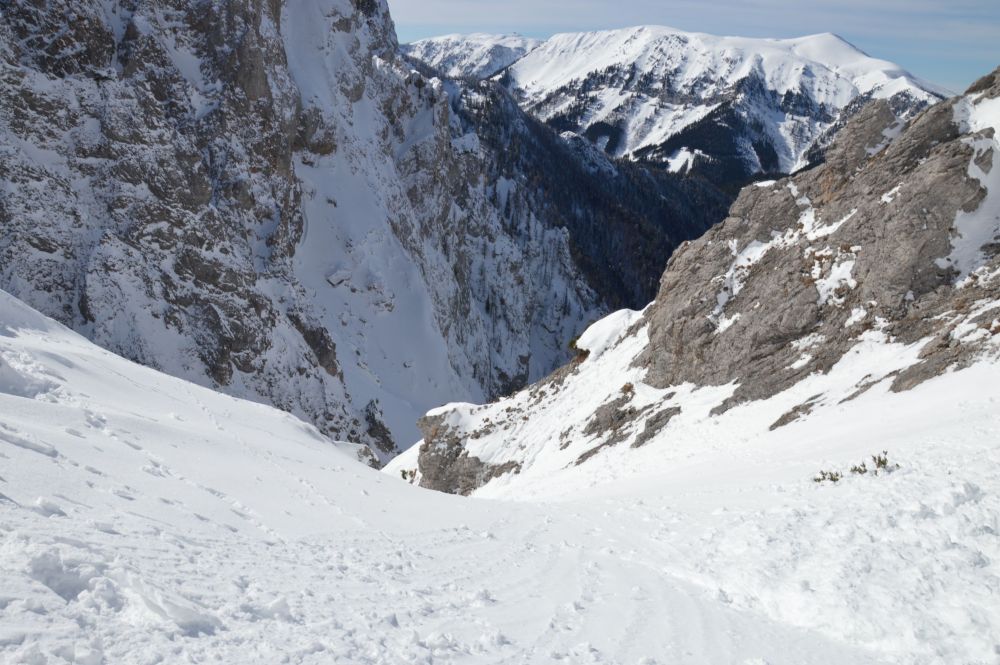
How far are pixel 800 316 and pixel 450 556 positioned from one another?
1683cm

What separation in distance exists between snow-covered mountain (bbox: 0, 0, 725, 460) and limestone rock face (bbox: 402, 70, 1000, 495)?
52.9 ft

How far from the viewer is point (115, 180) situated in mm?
36406

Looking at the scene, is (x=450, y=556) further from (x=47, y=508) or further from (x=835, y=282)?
(x=835, y=282)

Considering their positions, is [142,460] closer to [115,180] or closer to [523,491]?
[523,491]

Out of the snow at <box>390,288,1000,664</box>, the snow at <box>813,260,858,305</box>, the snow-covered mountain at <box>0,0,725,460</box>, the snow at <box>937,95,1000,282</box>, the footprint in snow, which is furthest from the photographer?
the snow-covered mountain at <box>0,0,725,460</box>

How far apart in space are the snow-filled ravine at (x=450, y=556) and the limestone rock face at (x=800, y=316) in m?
5.24

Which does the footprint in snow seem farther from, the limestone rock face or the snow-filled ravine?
the limestone rock face

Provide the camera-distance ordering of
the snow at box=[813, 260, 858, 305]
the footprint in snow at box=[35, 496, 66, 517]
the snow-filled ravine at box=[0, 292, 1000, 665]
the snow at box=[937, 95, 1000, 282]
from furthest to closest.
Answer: the snow at box=[813, 260, 858, 305], the snow at box=[937, 95, 1000, 282], the footprint in snow at box=[35, 496, 66, 517], the snow-filled ravine at box=[0, 292, 1000, 665]

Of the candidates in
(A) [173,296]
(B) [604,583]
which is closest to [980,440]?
(B) [604,583]

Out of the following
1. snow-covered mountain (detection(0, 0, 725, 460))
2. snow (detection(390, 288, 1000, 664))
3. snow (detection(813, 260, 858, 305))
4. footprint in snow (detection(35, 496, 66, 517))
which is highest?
snow-covered mountain (detection(0, 0, 725, 460))

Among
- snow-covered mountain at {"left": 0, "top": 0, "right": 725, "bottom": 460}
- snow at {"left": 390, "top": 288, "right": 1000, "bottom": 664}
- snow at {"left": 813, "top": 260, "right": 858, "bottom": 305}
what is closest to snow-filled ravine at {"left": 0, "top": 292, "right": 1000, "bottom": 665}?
snow at {"left": 390, "top": 288, "right": 1000, "bottom": 664}

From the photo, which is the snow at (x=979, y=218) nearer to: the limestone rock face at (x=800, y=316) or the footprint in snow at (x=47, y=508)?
the limestone rock face at (x=800, y=316)

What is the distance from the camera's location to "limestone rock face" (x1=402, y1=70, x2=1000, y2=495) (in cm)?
1797

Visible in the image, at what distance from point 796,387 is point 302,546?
15.9 meters
